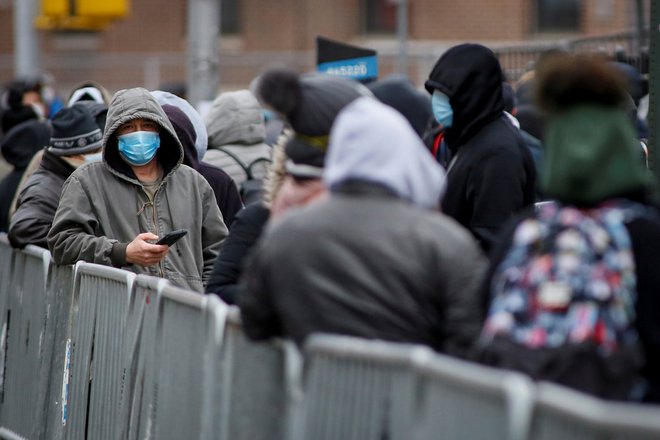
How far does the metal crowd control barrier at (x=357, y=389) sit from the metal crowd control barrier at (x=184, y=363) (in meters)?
0.77

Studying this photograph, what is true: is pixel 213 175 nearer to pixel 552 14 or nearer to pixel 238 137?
pixel 238 137

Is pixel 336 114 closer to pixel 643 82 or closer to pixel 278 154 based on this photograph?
pixel 278 154

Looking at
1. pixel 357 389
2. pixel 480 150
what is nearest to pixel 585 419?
pixel 357 389

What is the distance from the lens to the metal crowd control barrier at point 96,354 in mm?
5895

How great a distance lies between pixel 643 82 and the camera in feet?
35.4

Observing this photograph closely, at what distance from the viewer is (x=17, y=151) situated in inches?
369

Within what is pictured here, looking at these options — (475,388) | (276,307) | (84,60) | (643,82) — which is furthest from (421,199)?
(84,60)

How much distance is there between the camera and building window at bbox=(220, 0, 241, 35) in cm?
3222

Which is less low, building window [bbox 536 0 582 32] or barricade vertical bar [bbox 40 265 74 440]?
building window [bbox 536 0 582 32]

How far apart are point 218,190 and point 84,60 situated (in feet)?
81.8

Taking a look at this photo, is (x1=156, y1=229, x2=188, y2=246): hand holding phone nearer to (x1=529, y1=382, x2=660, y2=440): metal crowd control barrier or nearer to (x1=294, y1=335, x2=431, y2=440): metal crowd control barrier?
(x1=294, y1=335, x2=431, y2=440): metal crowd control barrier

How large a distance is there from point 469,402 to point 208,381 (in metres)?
1.50

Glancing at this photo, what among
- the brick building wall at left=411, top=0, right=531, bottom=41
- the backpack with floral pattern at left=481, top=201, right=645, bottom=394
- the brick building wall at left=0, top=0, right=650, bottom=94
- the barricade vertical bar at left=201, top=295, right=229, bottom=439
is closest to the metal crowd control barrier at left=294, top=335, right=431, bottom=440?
the backpack with floral pattern at left=481, top=201, right=645, bottom=394

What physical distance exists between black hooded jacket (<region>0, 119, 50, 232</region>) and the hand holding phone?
323 cm
